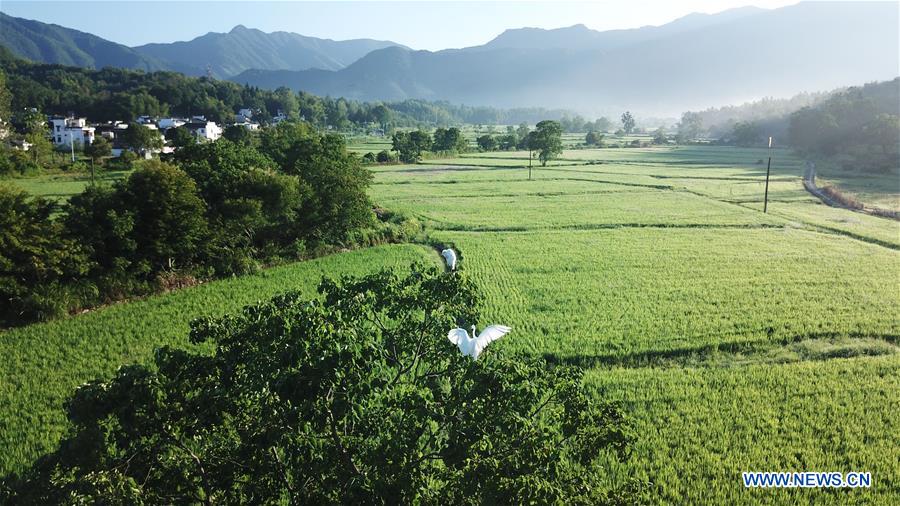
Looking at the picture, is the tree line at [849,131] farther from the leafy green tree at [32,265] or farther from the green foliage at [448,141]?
the leafy green tree at [32,265]

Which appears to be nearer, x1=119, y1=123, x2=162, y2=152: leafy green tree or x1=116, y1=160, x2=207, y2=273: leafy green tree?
x1=116, y1=160, x2=207, y2=273: leafy green tree

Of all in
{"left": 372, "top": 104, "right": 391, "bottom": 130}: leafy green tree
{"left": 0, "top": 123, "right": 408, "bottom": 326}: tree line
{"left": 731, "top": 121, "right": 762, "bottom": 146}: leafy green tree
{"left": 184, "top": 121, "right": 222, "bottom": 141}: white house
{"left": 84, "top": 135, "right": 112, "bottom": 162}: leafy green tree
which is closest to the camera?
{"left": 0, "top": 123, "right": 408, "bottom": 326}: tree line

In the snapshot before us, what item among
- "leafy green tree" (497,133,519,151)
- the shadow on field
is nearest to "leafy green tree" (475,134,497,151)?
"leafy green tree" (497,133,519,151)

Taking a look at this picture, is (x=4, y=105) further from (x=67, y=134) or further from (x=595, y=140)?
(x=595, y=140)

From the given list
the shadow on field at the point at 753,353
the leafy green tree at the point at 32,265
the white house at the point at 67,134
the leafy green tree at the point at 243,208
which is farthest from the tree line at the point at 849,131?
the white house at the point at 67,134

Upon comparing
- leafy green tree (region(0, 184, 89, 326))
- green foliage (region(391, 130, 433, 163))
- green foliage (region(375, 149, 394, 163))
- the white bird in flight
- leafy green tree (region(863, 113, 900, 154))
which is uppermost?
leafy green tree (region(863, 113, 900, 154))

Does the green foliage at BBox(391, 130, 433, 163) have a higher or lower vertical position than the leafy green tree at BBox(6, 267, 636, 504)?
higher

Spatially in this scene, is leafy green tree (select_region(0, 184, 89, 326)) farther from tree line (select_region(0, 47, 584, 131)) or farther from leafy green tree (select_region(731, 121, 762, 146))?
leafy green tree (select_region(731, 121, 762, 146))
